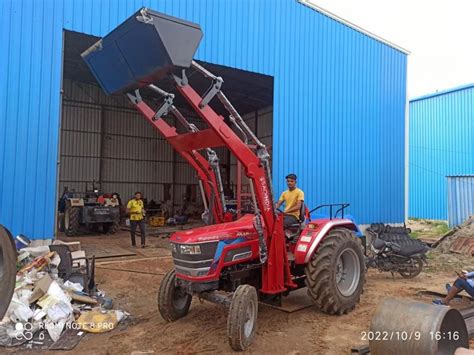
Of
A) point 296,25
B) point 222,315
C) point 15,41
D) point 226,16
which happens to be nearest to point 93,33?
point 15,41

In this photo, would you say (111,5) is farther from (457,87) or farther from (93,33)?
(457,87)

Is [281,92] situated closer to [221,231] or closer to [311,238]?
[311,238]

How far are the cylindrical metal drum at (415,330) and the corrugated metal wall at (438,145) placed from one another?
67.5 feet

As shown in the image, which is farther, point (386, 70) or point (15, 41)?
point (386, 70)

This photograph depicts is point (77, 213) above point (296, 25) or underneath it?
underneath

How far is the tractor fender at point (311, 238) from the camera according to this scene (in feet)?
16.6

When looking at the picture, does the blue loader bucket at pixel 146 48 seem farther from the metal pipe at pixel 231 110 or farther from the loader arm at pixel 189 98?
the metal pipe at pixel 231 110

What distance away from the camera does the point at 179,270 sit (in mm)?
4598

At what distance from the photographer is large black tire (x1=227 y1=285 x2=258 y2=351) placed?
407 centimetres

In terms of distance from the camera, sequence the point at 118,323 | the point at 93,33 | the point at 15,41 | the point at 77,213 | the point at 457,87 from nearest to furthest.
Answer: the point at 118,323
the point at 15,41
the point at 93,33
the point at 77,213
the point at 457,87

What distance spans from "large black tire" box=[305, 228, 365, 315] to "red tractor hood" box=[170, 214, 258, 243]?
3.11 feet

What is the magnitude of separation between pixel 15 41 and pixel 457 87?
21796 millimetres

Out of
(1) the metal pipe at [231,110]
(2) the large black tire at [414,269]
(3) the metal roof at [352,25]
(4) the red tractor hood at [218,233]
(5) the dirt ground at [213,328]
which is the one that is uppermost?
(3) the metal roof at [352,25]

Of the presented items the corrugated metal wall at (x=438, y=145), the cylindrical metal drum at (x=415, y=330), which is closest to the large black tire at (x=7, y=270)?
the cylindrical metal drum at (x=415, y=330)
